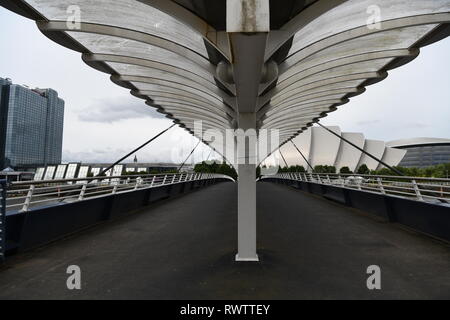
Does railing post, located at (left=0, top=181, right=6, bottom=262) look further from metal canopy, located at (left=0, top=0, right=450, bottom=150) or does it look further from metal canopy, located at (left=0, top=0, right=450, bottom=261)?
metal canopy, located at (left=0, top=0, right=450, bottom=261)

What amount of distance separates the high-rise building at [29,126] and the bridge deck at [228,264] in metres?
89.6

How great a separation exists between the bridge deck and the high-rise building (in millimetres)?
89556

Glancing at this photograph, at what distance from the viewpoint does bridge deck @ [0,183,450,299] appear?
4043 mm

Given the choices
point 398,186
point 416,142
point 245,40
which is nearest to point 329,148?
point 416,142

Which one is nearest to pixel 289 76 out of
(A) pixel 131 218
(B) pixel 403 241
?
(B) pixel 403 241

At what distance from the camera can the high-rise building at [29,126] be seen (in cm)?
8450

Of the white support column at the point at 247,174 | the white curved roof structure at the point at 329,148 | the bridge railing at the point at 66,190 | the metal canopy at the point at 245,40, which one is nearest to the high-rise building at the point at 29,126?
the bridge railing at the point at 66,190

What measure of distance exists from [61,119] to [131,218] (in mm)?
114053

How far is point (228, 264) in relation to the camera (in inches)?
205

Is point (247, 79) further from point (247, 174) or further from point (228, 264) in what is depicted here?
point (228, 264)

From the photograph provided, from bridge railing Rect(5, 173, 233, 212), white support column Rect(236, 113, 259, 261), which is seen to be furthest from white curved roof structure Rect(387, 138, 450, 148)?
white support column Rect(236, 113, 259, 261)

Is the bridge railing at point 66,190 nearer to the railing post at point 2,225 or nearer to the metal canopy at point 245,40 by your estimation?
the railing post at point 2,225

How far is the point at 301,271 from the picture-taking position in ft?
15.8
